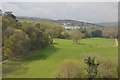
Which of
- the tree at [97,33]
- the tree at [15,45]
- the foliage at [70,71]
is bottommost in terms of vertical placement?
the foliage at [70,71]

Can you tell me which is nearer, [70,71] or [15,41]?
[70,71]

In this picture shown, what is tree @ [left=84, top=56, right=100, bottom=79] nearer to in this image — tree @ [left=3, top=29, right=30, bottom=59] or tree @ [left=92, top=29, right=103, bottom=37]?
tree @ [left=3, top=29, right=30, bottom=59]

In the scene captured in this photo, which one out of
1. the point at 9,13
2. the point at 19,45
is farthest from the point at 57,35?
the point at 19,45

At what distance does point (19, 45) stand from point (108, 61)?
16898mm

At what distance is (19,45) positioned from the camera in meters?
28.1

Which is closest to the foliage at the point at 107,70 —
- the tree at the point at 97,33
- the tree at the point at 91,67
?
the tree at the point at 91,67

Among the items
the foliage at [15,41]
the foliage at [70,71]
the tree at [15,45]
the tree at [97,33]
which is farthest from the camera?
the tree at [97,33]

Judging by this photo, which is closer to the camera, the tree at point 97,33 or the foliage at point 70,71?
the foliage at point 70,71

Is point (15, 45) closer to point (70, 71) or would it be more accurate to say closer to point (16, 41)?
point (16, 41)

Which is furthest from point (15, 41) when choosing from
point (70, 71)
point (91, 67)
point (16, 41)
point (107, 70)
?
point (107, 70)

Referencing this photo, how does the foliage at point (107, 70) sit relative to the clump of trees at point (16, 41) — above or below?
below

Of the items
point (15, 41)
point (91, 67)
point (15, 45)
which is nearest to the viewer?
point (91, 67)

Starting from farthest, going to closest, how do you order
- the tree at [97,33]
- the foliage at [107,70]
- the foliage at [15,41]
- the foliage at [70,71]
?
the tree at [97,33], the foliage at [15,41], the foliage at [70,71], the foliage at [107,70]

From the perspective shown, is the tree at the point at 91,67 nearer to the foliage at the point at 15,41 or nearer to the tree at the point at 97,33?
the foliage at the point at 15,41
